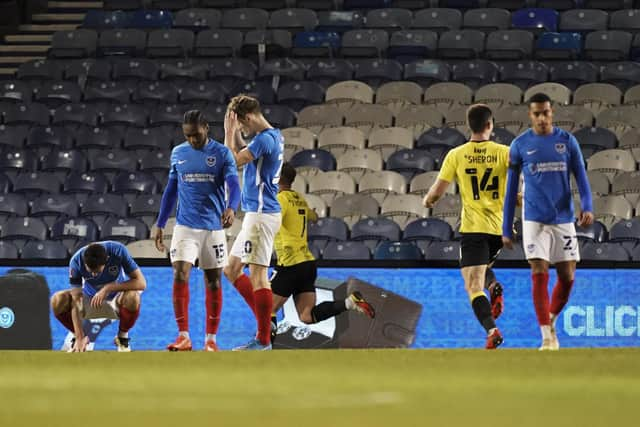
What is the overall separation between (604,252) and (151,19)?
10.1m

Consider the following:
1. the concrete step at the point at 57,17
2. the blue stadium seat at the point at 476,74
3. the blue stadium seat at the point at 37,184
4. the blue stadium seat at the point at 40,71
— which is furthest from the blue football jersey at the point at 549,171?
the concrete step at the point at 57,17

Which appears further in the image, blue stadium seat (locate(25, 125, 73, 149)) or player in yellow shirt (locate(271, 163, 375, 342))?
blue stadium seat (locate(25, 125, 73, 149))

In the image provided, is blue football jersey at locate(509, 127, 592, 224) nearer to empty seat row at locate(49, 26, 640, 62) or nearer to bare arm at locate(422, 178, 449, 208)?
bare arm at locate(422, 178, 449, 208)

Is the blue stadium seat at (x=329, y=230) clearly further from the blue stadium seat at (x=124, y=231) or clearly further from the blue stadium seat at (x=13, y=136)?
the blue stadium seat at (x=13, y=136)

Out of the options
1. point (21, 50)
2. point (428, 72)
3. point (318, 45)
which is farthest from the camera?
point (21, 50)

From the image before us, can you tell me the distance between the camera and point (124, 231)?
1530 centimetres

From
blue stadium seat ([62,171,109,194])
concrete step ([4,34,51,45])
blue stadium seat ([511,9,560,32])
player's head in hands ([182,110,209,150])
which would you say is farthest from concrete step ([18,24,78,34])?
player's head in hands ([182,110,209,150])

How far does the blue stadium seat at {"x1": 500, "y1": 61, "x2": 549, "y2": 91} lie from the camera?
18.3 m

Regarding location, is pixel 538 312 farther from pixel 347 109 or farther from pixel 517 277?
pixel 347 109

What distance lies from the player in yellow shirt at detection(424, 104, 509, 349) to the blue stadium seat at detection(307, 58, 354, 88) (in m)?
9.36

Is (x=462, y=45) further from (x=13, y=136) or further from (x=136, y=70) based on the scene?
(x=13, y=136)

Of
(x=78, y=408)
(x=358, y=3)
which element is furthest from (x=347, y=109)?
(x=78, y=408)

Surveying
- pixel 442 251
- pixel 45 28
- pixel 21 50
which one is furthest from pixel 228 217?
pixel 45 28

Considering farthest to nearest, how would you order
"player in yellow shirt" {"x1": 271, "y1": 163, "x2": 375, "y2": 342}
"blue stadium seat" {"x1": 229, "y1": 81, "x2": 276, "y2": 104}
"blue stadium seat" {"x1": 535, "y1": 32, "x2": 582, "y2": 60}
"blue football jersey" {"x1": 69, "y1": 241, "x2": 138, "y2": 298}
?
"blue stadium seat" {"x1": 535, "y1": 32, "x2": 582, "y2": 60} → "blue stadium seat" {"x1": 229, "y1": 81, "x2": 276, "y2": 104} → "player in yellow shirt" {"x1": 271, "y1": 163, "x2": 375, "y2": 342} → "blue football jersey" {"x1": 69, "y1": 241, "x2": 138, "y2": 298}
